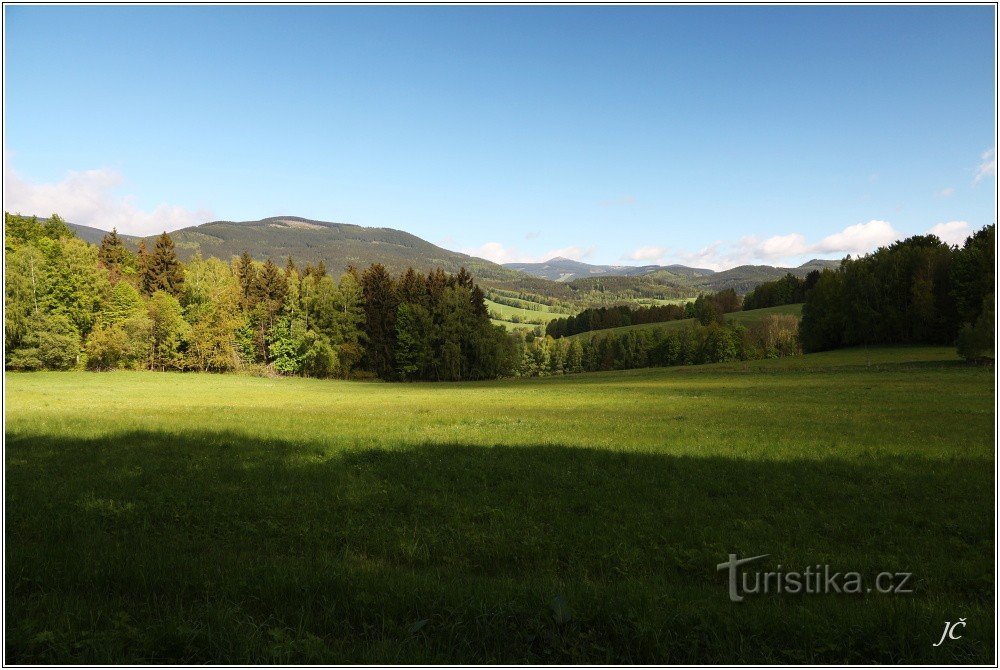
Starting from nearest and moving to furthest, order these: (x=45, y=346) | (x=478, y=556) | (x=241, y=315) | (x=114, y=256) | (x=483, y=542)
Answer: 1. (x=478, y=556)
2. (x=483, y=542)
3. (x=45, y=346)
4. (x=114, y=256)
5. (x=241, y=315)

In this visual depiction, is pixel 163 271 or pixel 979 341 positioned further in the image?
pixel 163 271

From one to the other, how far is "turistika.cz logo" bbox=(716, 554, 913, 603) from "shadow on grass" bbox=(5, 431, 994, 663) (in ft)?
0.56

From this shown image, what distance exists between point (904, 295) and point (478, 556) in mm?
92451

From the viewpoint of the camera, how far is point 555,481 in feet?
37.2

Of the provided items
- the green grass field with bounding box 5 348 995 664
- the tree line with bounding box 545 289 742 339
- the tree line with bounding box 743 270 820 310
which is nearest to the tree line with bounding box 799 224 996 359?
the green grass field with bounding box 5 348 995 664

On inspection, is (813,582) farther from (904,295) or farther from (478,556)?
(904,295)

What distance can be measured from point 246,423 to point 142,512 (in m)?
12.1

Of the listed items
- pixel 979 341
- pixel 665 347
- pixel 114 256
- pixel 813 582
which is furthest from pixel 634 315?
pixel 813 582

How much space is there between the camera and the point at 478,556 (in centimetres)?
734

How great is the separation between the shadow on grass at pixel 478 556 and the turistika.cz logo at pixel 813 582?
0.17m

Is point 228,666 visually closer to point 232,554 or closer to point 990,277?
point 232,554

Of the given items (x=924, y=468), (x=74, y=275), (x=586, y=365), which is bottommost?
(x=586, y=365)

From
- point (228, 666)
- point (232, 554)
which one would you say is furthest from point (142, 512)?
point (228, 666)

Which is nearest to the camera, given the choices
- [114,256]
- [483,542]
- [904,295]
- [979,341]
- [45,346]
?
[483,542]
